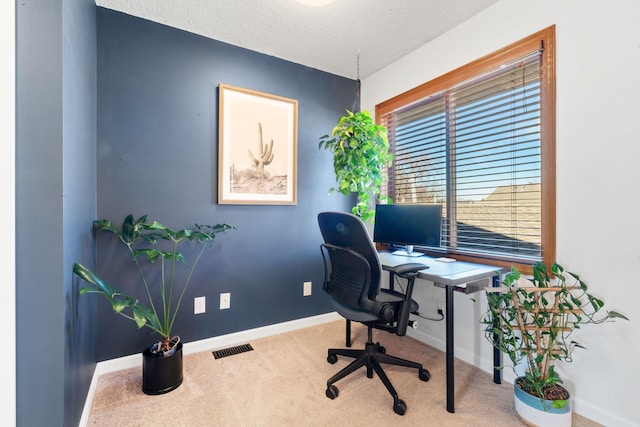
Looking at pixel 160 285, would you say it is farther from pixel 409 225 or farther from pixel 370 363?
pixel 409 225

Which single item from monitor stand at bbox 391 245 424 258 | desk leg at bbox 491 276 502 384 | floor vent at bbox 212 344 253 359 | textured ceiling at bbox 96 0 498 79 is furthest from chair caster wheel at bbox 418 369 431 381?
textured ceiling at bbox 96 0 498 79

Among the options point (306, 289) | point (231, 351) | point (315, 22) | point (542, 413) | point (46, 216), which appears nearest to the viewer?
point (46, 216)

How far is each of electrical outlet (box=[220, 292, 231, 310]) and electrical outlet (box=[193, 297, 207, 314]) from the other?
0.40 ft

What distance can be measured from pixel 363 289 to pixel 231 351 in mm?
1272

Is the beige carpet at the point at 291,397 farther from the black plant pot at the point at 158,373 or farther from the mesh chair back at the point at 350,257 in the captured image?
the mesh chair back at the point at 350,257

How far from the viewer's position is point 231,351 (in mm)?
2201

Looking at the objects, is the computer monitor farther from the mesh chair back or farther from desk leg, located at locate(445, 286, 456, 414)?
the mesh chair back

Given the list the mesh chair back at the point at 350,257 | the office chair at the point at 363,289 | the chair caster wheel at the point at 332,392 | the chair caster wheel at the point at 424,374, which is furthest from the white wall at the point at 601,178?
the chair caster wheel at the point at 332,392

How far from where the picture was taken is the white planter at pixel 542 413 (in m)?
1.36

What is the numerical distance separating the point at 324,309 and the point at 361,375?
95 centimetres

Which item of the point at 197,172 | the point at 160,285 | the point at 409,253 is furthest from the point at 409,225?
the point at 160,285

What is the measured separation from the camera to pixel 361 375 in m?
1.89

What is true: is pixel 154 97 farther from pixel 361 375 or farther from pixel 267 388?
pixel 361 375

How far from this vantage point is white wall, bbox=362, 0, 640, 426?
136 cm
